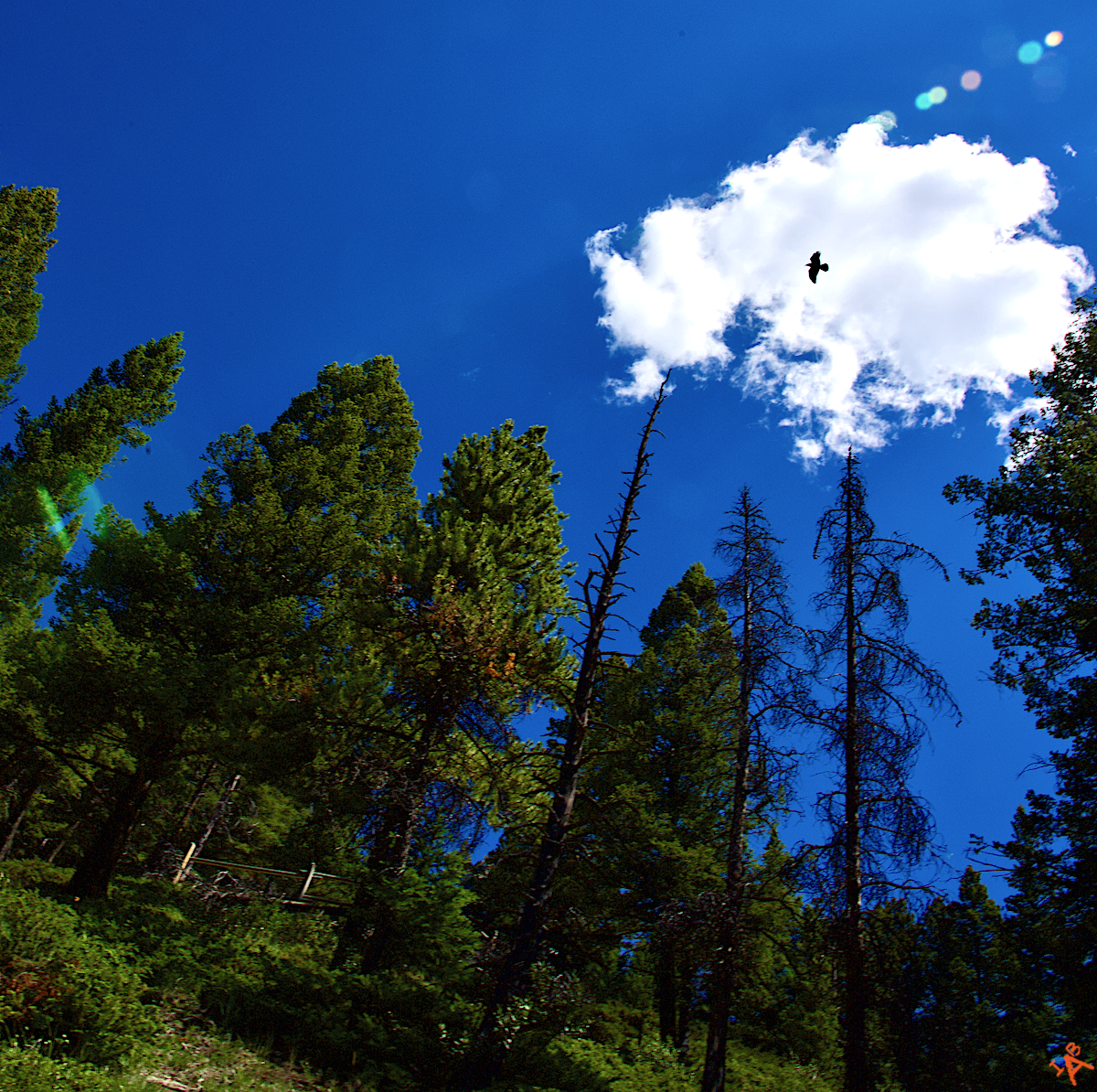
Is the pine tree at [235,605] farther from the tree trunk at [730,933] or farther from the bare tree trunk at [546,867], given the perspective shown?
the tree trunk at [730,933]

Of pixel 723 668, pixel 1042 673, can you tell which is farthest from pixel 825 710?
pixel 1042 673

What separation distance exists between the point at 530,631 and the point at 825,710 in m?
5.00

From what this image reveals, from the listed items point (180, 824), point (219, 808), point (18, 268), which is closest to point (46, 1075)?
point (219, 808)

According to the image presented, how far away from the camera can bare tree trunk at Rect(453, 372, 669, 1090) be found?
24.3ft

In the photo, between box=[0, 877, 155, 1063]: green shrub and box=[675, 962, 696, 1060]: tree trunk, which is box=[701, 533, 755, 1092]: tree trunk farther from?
box=[0, 877, 155, 1063]: green shrub

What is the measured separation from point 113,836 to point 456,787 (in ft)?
21.9

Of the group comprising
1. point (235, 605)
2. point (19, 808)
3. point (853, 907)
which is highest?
point (235, 605)

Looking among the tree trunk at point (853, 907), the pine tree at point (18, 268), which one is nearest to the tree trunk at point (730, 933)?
the tree trunk at point (853, 907)

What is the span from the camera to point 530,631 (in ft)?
37.2

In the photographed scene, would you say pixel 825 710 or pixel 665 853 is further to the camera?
pixel 665 853

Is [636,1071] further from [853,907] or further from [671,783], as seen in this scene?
[671,783]

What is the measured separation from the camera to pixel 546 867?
8031 mm

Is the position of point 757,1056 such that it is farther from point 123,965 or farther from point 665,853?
point 123,965

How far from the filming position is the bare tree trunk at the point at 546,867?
7422 millimetres
